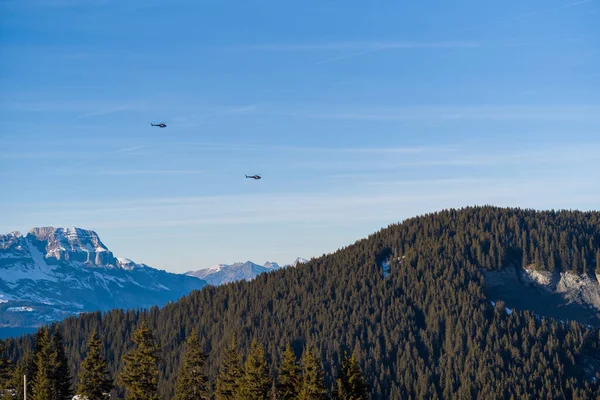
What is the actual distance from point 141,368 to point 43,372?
74.8 feet

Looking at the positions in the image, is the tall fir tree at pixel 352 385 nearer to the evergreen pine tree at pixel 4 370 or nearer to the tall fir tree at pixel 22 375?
the tall fir tree at pixel 22 375

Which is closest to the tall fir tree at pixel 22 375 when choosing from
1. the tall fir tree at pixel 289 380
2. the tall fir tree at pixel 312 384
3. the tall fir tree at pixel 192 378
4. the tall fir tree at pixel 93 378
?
the tall fir tree at pixel 93 378

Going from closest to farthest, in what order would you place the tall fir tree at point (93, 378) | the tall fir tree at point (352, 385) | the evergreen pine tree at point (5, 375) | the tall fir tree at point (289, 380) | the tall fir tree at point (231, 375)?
1. the tall fir tree at point (352, 385)
2. the tall fir tree at point (93, 378)
3. the tall fir tree at point (289, 380)
4. the tall fir tree at point (231, 375)
5. the evergreen pine tree at point (5, 375)

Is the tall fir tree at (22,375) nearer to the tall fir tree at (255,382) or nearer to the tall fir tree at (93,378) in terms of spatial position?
the tall fir tree at (93,378)

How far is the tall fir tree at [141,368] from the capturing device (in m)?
96.1

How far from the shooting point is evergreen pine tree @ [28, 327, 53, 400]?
10956 centimetres

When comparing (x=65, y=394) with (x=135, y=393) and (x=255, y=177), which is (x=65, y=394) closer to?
(x=135, y=393)

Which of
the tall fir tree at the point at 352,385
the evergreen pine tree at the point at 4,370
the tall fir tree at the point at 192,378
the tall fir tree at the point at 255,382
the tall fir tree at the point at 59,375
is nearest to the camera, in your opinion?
the tall fir tree at the point at 352,385

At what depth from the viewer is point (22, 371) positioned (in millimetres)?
119312

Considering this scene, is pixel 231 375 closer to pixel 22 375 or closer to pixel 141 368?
pixel 141 368

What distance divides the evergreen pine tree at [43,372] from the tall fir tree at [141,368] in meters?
18.9

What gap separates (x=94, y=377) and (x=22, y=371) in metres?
23.9

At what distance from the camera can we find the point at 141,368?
96.7 m

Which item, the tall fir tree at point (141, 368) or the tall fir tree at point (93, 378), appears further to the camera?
the tall fir tree at point (93, 378)
